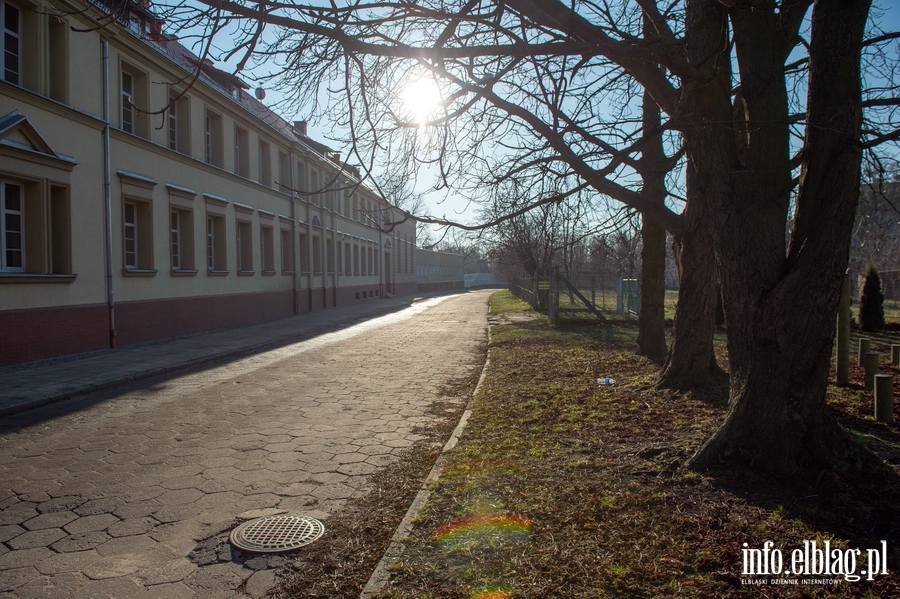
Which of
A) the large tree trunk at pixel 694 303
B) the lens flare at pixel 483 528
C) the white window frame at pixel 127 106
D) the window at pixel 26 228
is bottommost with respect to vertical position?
the lens flare at pixel 483 528

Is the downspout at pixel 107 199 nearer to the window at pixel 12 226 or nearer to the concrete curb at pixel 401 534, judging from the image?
the window at pixel 12 226

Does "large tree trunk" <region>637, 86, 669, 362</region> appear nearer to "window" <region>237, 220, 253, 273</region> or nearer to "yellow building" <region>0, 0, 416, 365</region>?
"yellow building" <region>0, 0, 416, 365</region>

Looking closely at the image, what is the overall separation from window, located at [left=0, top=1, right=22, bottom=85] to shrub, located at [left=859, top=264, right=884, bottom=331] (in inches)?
893

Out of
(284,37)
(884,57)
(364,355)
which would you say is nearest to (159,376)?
(364,355)

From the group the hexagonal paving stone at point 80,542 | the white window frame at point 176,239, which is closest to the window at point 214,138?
the white window frame at point 176,239

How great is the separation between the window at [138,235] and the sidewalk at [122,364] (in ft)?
7.16

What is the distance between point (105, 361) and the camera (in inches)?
475

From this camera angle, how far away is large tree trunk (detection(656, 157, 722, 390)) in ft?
25.4

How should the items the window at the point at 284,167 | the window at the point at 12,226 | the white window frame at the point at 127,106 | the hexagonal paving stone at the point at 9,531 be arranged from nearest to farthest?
the hexagonal paving stone at the point at 9,531, the window at the point at 12,226, the white window frame at the point at 127,106, the window at the point at 284,167

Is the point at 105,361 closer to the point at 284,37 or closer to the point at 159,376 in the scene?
the point at 159,376

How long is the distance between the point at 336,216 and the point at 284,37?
28565 millimetres

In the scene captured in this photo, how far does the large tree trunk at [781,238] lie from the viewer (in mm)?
4059

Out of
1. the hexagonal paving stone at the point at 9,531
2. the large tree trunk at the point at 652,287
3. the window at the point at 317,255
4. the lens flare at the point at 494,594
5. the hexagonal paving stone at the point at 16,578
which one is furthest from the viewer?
the window at the point at 317,255

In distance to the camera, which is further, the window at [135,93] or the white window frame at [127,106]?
the window at [135,93]
